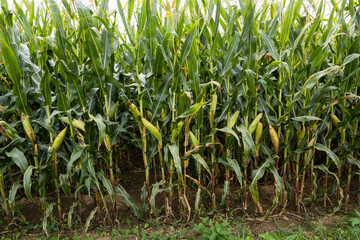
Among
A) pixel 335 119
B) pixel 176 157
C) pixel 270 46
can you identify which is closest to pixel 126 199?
pixel 176 157

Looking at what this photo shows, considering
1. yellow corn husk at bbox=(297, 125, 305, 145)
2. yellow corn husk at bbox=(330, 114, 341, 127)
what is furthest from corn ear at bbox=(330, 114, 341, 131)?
yellow corn husk at bbox=(297, 125, 305, 145)

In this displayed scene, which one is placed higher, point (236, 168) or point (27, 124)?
point (27, 124)

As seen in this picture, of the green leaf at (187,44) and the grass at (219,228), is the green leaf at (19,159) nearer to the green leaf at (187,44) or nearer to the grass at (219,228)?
the grass at (219,228)

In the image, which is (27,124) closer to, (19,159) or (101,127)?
(19,159)

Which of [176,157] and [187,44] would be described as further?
[176,157]

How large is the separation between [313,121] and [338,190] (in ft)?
2.83

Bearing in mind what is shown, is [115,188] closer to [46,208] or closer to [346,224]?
[46,208]

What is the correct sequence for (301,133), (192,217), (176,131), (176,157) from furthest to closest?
(192,217) < (301,133) < (176,131) < (176,157)

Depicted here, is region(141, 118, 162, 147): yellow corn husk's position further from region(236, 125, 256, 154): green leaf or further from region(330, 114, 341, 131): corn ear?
region(330, 114, 341, 131): corn ear

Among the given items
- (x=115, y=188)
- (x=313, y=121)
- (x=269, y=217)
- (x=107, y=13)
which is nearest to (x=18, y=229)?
(x=115, y=188)

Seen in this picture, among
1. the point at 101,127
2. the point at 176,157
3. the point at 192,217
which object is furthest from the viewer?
the point at 192,217

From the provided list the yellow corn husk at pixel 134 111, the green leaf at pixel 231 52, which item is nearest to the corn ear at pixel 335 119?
the green leaf at pixel 231 52

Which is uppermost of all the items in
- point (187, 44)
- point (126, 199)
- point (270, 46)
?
point (187, 44)

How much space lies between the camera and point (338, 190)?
3041 mm
